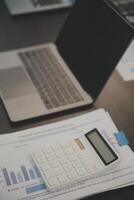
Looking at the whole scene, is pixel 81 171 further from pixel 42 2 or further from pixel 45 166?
pixel 42 2

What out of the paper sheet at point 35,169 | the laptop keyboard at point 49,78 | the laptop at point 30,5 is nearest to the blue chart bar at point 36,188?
the paper sheet at point 35,169

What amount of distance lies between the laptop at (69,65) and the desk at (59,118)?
0.12 ft

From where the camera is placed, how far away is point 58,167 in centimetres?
84

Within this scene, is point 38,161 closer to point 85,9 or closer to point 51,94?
point 51,94

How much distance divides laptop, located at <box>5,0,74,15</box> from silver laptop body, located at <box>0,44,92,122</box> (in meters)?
0.20

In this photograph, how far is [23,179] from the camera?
815mm

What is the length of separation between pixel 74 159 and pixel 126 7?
68 cm

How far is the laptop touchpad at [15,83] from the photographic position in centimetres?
100

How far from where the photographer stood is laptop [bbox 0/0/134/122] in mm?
964

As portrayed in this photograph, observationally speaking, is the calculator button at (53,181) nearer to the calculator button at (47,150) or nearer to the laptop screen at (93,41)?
the calculator button at (47,150)

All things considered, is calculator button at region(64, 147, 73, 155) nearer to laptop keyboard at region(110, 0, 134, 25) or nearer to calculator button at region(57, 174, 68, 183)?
calculator button at region(57, 174, 68, 183)

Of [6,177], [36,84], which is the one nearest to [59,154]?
[6,177]

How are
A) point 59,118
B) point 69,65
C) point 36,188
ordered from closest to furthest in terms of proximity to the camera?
point 36,188 < point 59,118 < point 69,65

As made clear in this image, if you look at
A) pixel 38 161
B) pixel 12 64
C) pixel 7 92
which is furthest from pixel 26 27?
pixel 38 161
